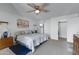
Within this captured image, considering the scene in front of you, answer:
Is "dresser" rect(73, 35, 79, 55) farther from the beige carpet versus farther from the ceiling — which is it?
the ceiling

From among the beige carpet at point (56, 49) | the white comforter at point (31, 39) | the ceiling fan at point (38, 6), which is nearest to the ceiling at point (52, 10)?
the ceiling fan at point (38, 6)

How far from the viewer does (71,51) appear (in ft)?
4.18

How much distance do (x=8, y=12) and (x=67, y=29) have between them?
0.99 metres

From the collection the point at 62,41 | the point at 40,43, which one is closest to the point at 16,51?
the point at 40,43

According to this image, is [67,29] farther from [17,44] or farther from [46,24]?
[17,44]

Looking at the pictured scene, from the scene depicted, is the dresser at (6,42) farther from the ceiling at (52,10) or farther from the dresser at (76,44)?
the dresser at (76,44)

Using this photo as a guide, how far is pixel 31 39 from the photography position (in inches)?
52.3

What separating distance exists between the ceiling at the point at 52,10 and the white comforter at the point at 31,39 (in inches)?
12.4

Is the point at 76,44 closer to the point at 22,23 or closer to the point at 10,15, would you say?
the point at 22,23

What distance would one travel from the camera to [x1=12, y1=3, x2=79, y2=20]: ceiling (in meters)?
1.17

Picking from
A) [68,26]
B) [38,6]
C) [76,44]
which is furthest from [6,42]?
[76,44]

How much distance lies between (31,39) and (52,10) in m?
0.60

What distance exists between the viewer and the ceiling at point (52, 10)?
46.0 inches

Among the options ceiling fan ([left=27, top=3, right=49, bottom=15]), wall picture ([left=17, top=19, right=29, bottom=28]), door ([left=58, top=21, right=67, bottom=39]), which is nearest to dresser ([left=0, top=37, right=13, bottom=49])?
wall picture ([left=17, top=19, right=29, bottom=28])
